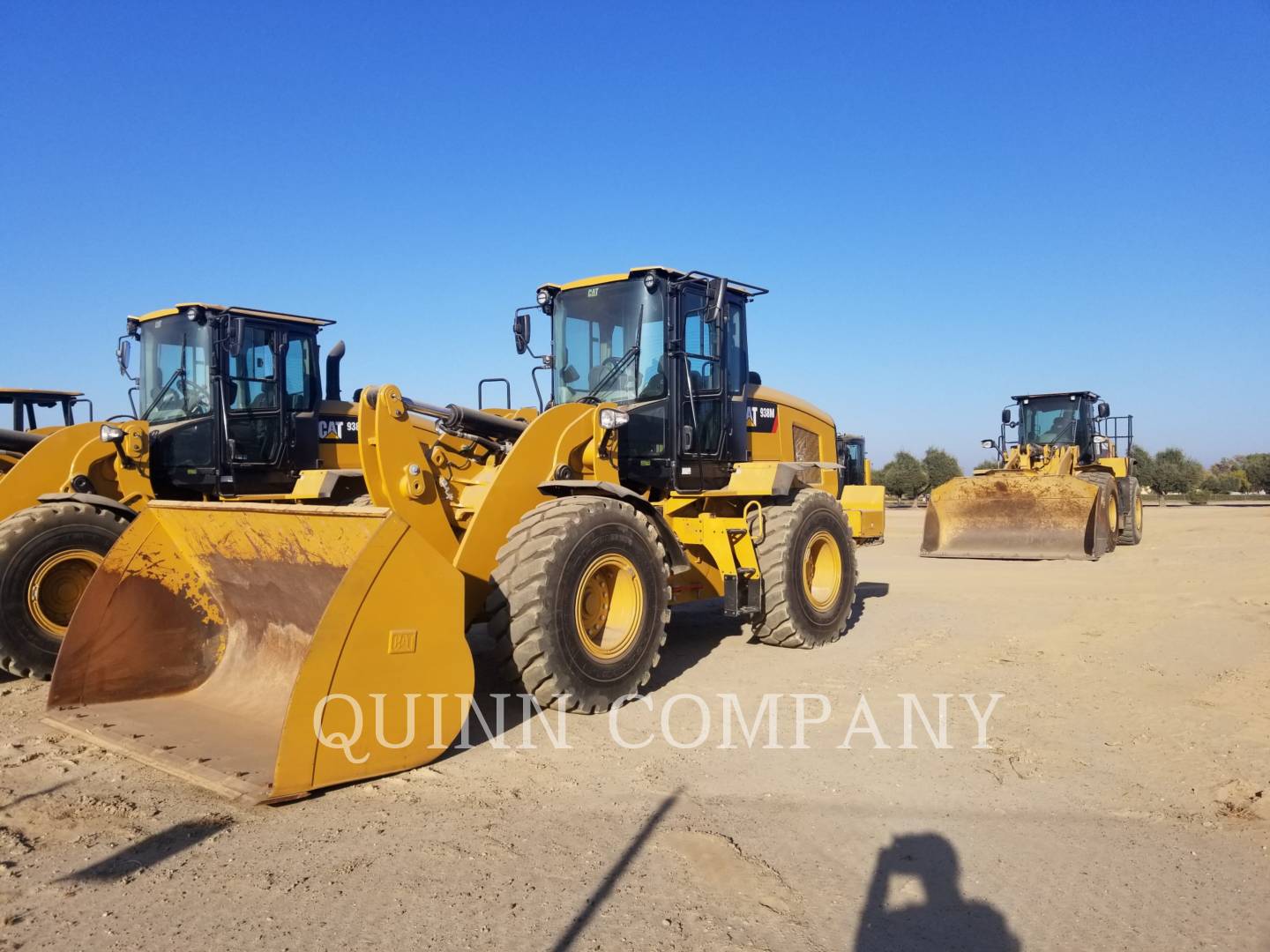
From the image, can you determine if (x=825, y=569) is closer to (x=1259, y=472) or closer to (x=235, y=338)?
(x=235, y=338)

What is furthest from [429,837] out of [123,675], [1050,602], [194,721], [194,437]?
[1050,602]

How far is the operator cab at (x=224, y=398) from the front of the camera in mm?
9125

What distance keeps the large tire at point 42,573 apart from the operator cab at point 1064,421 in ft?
55.6

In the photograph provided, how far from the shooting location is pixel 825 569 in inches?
327

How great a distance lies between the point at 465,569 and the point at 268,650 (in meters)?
1.27

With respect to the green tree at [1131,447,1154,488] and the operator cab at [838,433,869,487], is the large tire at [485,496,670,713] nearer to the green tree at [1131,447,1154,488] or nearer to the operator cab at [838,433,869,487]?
the operator cab at [838,433,869,487]

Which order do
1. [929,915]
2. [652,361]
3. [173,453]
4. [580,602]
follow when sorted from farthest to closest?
1. [173,453]
2. [652,361]
3. [580,602]
4. [929,915]

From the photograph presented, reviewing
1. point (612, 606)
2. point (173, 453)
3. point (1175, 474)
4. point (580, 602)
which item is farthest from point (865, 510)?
point (1175, 474)

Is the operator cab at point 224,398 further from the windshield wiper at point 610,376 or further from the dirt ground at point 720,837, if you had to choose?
the windshield wiper at point 610,376

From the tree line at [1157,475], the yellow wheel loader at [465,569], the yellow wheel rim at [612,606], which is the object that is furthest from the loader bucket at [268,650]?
the tree line at [1157,475]

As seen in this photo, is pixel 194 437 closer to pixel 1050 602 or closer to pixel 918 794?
pixel 918 794

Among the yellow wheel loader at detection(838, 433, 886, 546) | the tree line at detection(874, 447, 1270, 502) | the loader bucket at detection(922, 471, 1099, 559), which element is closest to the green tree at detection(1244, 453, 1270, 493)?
the tree line at detection(874, 447, 1270, 502)

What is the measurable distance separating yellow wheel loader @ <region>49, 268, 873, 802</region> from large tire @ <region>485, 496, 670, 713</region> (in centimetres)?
1

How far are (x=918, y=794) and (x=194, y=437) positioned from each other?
754cm
